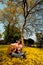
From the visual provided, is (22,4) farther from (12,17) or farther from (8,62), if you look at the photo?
(8,62)

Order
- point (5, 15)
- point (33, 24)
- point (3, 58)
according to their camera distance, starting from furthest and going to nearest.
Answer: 1. point (5, 15)
2. point (33, 24)
3. point (3, 58)

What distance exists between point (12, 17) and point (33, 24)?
6.71 meters

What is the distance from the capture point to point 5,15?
1869 inches

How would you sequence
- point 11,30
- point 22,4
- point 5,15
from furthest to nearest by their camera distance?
point 11,30 < point 5,15 < point 22,4

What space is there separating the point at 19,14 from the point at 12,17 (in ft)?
6.79

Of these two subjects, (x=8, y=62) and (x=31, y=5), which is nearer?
(x=8, y=62)

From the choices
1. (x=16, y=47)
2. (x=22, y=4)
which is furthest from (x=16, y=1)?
(x=16, y=47)

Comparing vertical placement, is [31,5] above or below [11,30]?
above

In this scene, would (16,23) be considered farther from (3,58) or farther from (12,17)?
(3,58)

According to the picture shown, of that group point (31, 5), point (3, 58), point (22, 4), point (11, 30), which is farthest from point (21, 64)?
point (11, 30)

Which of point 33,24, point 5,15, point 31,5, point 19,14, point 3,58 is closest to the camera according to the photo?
point 3,58

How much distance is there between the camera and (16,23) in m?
47.6

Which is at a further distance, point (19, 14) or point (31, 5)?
point (19, 14)

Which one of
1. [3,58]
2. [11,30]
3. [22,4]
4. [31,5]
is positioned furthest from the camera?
[11,30]
